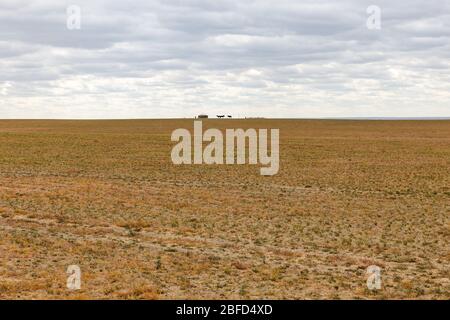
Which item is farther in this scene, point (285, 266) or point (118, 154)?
point (118, 154)

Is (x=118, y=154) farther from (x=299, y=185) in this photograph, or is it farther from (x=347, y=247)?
(x=347, y=247)

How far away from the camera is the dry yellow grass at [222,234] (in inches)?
513

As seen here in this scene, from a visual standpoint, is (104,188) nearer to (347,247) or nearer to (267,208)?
(267,208)

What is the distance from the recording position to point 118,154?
52.1 m

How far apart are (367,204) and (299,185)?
699 centimetres

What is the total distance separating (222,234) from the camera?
18734 mm

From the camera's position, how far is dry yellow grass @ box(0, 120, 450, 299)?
42.8 ft
